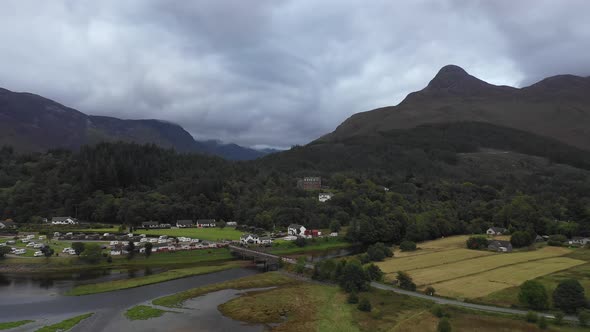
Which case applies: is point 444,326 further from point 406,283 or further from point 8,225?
point 8,225

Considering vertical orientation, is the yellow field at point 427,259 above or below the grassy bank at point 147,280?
above

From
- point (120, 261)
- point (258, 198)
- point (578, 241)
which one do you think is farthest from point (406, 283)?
point (258, 198)

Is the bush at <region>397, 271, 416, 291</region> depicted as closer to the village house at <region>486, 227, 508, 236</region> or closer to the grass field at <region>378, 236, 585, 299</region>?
the grass field at <region>378, 236, 585, 299</region>

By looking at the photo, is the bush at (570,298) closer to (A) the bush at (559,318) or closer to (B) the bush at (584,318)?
(B) the bush at (584,318)

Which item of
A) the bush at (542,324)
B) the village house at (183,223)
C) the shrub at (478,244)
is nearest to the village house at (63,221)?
the village house at (183,223)

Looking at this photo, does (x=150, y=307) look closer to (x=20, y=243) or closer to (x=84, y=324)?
(x=84, y=324)

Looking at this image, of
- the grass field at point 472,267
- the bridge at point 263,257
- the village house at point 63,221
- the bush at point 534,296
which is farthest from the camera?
the village house at point 63,221
